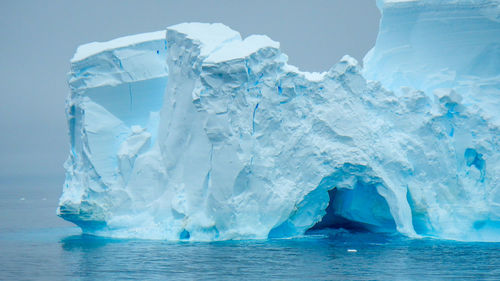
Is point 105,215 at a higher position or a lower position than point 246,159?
lower

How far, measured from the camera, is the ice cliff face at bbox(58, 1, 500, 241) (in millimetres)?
17016

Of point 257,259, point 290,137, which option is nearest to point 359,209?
point 290,137

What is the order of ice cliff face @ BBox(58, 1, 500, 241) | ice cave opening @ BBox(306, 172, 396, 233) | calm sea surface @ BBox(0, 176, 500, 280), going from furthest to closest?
1. ice cave opening @ BBox(306, 172, 396, 233)
2. ice cliff face @ BBox(58, 1, 500, 241)
3. calm sea surface @ BBox(0, 176, 500, 280)

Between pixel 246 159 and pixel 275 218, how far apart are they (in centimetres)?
151

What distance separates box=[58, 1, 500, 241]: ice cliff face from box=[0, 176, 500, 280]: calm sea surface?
0.55 m

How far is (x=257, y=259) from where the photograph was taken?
15094mm

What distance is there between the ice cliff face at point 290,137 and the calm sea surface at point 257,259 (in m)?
0.55

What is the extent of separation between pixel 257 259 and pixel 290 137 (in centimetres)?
338

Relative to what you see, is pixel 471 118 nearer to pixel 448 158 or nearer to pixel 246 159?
pixel 448 158

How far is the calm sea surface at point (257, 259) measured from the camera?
44.4 ft

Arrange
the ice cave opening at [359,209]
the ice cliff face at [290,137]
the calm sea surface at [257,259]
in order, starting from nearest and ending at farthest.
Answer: the calm sea surface at [257,259] → the ice cliff face at [290,137] → the ice cave opening at [359,209]

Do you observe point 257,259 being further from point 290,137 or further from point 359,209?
point 359,209

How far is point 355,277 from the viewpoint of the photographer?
13.2m

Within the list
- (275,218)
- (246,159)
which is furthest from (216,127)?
(275,218)
